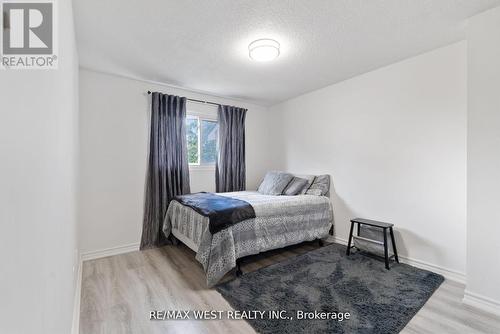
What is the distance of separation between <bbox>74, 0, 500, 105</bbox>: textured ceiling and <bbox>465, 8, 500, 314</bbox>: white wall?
0.85ft

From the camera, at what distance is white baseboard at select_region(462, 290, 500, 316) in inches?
72.6

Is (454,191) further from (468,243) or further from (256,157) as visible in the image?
(256,157)

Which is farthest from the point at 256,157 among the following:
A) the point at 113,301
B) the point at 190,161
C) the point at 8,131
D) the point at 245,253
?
the point at 8,131

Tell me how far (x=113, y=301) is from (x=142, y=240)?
133 centimetres

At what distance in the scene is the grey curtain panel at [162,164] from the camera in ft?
11.1

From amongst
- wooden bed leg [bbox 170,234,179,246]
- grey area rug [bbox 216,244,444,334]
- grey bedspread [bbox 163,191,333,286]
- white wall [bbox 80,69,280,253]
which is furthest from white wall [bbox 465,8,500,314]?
white wall [bbox 80,69,280,253]

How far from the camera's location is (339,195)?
3.52m

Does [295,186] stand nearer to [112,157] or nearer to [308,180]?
[308,180]

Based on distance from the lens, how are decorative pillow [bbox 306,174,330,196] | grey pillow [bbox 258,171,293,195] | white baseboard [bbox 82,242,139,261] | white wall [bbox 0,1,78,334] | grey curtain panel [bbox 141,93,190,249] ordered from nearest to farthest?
white wall [bbox 0,1,78,334] < white baseboard [bbox 82,242,139,261] < grey curtain panel [bbox 141,93,190,249] < decorative pillow [bbox 306,174,330,196] < grey pillow [bbox 258,171,293,195]

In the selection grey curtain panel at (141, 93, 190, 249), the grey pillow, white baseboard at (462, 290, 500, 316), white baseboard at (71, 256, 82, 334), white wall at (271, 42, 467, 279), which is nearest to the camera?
white baseboard at (71, 256, 82, 334)

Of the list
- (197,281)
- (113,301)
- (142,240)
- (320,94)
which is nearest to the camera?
(113,301)

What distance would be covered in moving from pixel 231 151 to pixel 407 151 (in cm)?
269

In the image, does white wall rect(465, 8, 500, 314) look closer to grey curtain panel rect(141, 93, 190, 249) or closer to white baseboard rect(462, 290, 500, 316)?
white baseboard rect(462, 290, 500, 316)

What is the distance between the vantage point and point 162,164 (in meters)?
3.46
